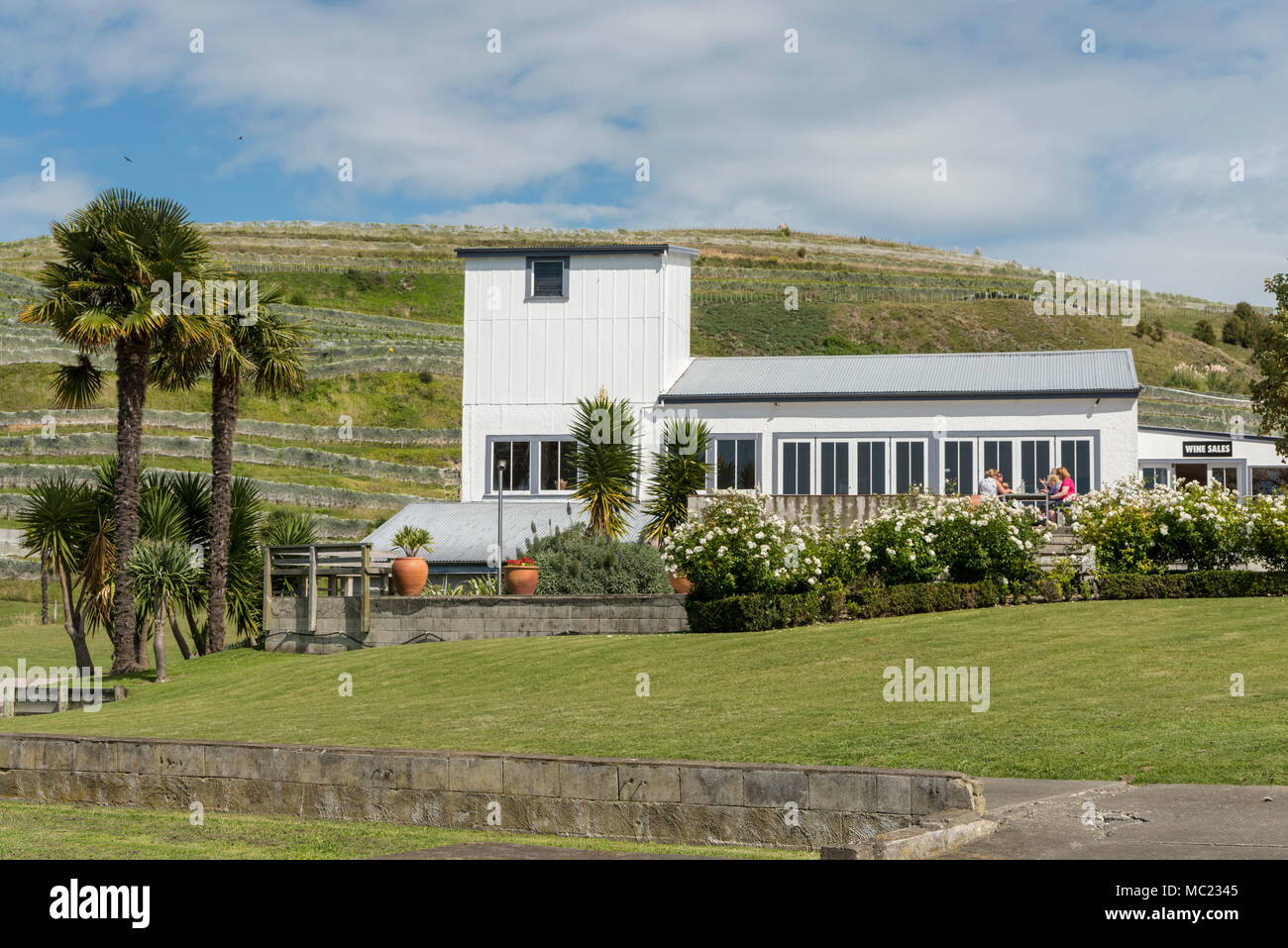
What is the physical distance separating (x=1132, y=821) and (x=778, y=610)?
13.6 m

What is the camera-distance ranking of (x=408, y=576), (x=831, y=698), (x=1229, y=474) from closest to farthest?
(x=831, y=698) → (x=408, y=576) → (x=1229, y=474)

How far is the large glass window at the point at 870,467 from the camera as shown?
32.3 metres

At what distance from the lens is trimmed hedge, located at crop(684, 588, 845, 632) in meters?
21.7

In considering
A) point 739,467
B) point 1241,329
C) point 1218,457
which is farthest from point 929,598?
point 1241,329

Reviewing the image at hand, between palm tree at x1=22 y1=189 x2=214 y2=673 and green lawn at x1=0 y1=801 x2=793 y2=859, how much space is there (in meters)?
15.3

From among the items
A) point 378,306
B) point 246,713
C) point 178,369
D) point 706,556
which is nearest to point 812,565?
point 706,556

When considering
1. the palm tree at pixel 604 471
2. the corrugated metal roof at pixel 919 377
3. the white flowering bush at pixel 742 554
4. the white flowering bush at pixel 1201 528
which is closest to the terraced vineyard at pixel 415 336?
the corrugated metal roof at pixel 919 377

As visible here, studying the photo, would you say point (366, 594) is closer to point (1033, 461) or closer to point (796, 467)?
point (796, 467)

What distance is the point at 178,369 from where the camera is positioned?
92.6ft

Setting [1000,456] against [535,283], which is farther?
[535,283]

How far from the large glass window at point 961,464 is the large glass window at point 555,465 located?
951 centimetres

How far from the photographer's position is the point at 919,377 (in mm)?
33125
